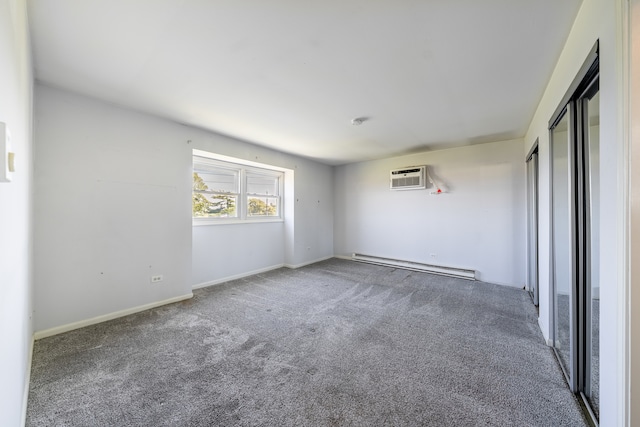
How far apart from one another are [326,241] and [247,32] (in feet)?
16.0

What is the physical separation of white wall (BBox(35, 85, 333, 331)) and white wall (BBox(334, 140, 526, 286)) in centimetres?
320

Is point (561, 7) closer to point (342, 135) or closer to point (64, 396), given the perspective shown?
point (342, 135)

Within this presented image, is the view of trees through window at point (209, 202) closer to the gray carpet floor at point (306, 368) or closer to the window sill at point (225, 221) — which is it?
the window sill at point (225, 221)

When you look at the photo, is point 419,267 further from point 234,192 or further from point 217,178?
point 217,178

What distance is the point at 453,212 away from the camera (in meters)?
4.52

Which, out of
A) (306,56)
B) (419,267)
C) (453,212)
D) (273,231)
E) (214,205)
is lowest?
(419,267)

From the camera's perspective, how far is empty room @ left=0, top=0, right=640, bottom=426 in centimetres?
127

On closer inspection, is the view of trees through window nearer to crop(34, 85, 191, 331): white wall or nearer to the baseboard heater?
crop(34, 85, 191, 331): white wall

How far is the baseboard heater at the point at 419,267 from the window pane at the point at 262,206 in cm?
219

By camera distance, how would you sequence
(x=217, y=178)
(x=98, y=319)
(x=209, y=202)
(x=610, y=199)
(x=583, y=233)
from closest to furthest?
(x=610, y=199) < (x=583, y=233) < (x=98, y=319) < (x=209, y=202) < (x=217, y=178)

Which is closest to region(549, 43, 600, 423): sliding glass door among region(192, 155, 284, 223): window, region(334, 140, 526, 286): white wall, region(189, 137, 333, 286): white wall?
region(334, 140, 526, 286): white wall

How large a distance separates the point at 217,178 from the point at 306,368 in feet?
11.1

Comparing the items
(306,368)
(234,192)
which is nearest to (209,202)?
(234,192)

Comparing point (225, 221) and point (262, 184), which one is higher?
point (262, 184)
